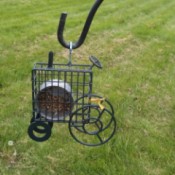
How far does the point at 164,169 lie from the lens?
2635 millimetres

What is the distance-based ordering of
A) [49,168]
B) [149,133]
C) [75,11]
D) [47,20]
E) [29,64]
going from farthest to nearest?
[75,11], [47,20], [29,64], [149,133], [49,168]

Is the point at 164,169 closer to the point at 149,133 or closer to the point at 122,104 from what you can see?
the point at 149,133

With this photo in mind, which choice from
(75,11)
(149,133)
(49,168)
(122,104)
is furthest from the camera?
(75,11)

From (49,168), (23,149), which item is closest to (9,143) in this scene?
(23,149)

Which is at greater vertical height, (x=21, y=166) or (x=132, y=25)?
(x=132, y=25)

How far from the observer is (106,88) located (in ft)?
13.1

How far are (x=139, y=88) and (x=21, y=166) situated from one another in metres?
1.87

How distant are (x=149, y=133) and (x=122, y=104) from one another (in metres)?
0.59

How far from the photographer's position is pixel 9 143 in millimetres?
2842

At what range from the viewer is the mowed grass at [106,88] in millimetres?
2678

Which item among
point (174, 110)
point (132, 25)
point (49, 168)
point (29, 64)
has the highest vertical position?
point (132, 25)

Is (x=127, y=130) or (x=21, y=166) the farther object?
(x=127, y=130)

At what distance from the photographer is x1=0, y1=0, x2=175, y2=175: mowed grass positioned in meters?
2.68

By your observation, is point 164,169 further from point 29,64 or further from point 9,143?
point 29,64
